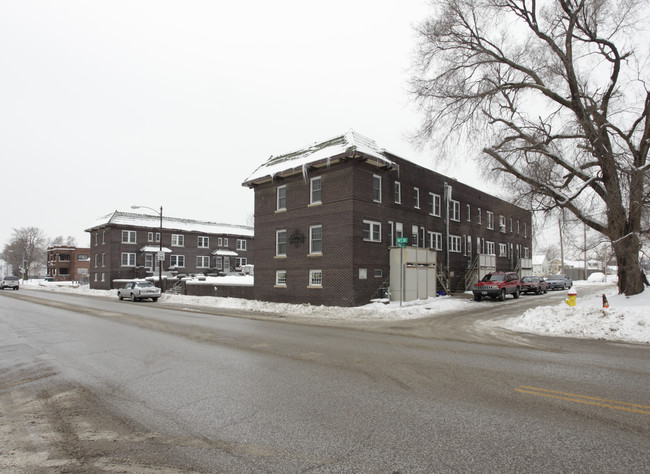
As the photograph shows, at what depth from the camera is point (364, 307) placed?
21.7 m

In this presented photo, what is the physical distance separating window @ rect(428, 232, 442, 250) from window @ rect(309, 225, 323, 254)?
948cm

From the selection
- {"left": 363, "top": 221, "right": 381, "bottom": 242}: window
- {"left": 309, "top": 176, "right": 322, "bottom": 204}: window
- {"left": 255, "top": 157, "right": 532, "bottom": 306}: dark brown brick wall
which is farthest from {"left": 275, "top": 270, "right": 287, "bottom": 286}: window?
{"left": 363, "top": 221, "right": 381, "bottom": 242}: window

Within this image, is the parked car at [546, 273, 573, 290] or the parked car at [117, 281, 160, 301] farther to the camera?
the parked car at [546, 273, 573, 290]

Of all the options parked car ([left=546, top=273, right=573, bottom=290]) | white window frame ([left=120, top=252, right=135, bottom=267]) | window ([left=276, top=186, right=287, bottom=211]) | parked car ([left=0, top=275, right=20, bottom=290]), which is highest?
window ([left=276, top=186, right=287, bottom=211])

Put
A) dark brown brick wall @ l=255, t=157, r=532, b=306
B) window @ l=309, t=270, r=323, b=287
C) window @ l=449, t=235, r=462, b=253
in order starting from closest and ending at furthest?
dark brown brick wall @ l=255, t=157, r=532, b=306, window @ l=309, t=270, r=323, b=287, window @ l=449, t=235, r=462, b=253

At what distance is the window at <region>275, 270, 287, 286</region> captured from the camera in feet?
86.3

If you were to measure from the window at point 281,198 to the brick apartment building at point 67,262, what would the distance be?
264ft

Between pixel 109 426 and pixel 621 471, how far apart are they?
5461mm

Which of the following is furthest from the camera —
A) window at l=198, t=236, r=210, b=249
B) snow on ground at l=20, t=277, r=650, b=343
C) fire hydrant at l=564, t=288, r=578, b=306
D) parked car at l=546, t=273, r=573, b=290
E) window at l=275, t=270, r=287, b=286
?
window at l=198, t=236, r=210, b=249

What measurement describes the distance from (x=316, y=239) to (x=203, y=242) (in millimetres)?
37611

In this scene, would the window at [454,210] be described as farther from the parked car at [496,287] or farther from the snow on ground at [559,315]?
the snow on ground at [559,315]

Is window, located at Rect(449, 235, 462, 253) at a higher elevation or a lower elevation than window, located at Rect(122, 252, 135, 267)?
higher

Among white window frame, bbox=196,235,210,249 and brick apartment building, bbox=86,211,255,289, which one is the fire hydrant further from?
white window frame, bbox=196,235,210,249

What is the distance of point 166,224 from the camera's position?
5597 cm
